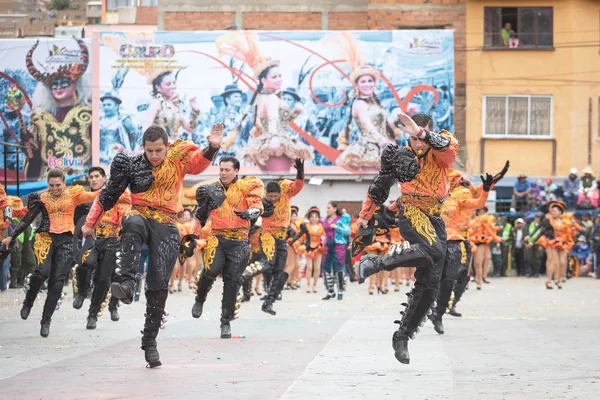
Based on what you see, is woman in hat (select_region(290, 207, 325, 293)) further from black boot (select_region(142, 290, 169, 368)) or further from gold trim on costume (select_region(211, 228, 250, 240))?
black boot (select_region(142, 290, 169, 368))

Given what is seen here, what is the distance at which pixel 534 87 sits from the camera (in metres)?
41.9

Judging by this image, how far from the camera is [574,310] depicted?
19031 mm

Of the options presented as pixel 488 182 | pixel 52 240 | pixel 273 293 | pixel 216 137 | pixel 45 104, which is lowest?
pixel 273 293

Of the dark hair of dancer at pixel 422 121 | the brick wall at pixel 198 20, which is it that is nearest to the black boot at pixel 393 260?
the dark hair of dancer at pixel 422 121

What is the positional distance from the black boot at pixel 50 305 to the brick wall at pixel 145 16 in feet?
144

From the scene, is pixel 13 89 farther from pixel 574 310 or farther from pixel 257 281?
pixel 574 310

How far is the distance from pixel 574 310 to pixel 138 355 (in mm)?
9681

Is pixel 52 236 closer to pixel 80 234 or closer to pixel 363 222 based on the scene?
pixel 80 234

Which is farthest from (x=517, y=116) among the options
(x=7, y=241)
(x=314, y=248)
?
(x=7, y=241)

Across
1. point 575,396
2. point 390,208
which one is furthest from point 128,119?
point 575,396

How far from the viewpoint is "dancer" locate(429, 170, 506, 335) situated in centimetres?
1444

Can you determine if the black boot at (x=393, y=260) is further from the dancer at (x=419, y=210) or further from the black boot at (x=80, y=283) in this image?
the black boot at (x=80, y=283)

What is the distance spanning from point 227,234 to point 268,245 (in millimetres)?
4960

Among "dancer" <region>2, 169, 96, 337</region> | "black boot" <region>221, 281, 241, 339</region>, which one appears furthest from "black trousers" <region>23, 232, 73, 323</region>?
"black boot" <region>221, 281, 241, 339</region>
